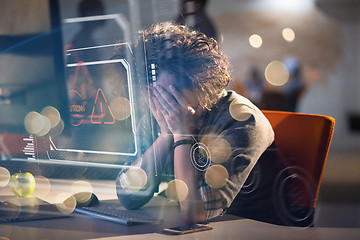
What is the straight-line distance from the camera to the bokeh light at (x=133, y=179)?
0.84 m

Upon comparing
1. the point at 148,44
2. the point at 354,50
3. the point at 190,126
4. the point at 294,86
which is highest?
the point at 148,44

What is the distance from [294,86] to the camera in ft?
14.9

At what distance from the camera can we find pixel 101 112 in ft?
2.68

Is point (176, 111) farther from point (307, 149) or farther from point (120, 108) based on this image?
point (307, 149)

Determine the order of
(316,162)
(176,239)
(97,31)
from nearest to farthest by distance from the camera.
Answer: (176,239), (97,31), (316,162)

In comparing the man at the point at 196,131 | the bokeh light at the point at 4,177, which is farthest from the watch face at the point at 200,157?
the bokeh light at the point at 4,177

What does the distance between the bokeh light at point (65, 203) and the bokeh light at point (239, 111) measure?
448 millimetres

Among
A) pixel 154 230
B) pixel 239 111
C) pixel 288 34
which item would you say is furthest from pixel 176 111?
pixel 288 34

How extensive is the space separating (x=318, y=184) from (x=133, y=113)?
0.57 meters

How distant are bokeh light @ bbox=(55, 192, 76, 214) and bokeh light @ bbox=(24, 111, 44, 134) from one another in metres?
0.19

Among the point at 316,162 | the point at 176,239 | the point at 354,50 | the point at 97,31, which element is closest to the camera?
the point at 176,239

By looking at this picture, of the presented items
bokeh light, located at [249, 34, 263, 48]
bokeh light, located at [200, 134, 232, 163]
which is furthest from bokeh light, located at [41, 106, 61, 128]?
bokeh light, located at [249, 34, 263, 48]

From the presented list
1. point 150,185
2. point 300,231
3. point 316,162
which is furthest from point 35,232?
point 316,162

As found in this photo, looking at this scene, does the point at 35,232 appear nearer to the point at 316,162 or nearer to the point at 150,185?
the point at 150,185
